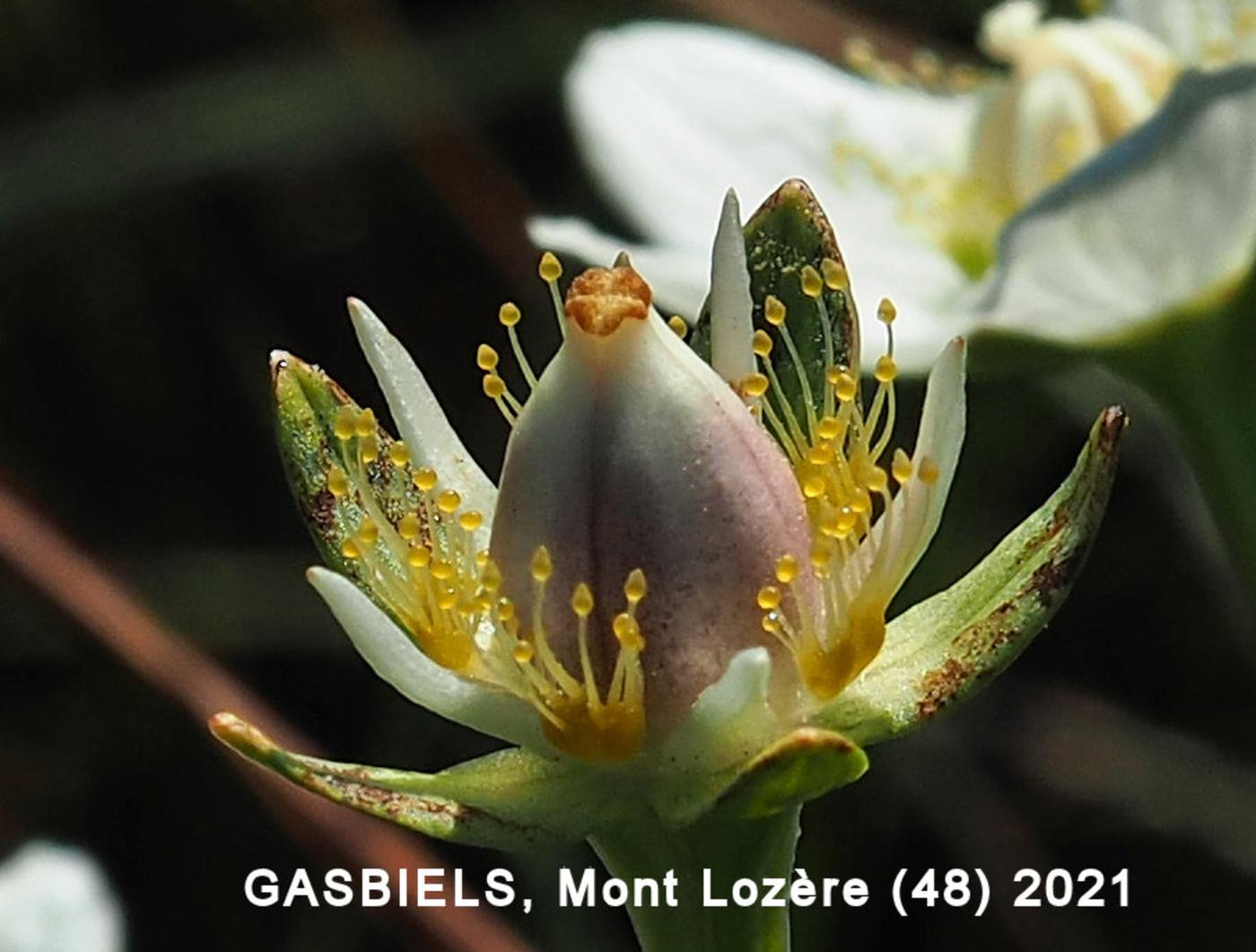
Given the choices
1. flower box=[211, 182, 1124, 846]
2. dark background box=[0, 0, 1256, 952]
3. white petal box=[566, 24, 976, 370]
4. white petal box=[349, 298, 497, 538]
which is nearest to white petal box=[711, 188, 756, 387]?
flower box=[211, 182, 1124, 846]

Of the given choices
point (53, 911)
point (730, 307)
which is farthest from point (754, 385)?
point (53, 911)

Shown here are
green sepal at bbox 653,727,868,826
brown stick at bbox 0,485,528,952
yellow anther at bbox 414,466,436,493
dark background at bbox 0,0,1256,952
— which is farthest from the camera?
dark background at bbox 0,0,1256,952

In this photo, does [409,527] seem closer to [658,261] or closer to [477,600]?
[477,600]

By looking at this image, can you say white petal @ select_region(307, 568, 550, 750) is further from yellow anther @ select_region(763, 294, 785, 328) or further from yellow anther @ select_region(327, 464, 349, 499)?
yellow anther @ select_region(763, 294, 785, 328)

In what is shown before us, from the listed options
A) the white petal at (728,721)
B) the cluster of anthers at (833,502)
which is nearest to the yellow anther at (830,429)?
the cluster of anthers at (833,502)

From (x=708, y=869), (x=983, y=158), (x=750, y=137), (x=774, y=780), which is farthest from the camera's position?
(x=750, y=137)

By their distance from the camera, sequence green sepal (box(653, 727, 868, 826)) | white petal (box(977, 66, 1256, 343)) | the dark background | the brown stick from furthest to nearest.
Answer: the dark background → the brown stick → white petal (box(977, 66, 1256, 343)) → green sepal (box(653, 727, 868, 826))

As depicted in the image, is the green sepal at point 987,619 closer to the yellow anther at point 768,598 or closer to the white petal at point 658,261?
the yellow anther at point 768,598
